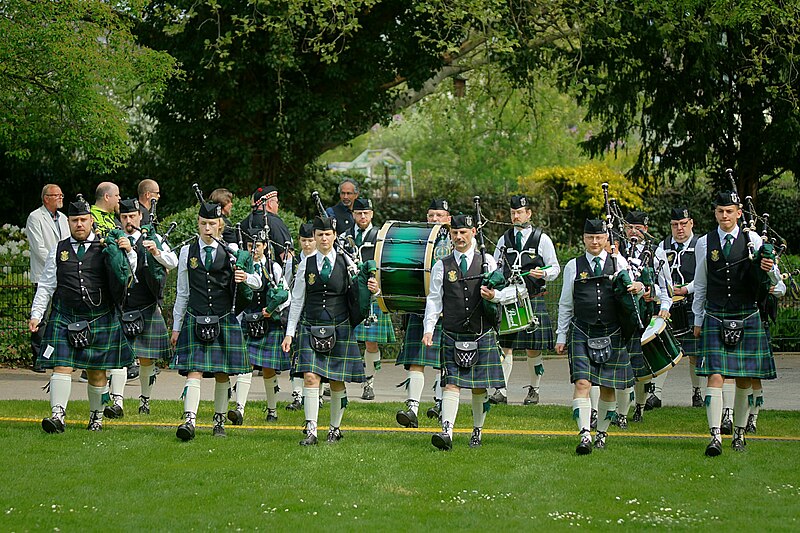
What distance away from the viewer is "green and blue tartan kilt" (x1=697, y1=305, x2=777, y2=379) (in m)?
8.48

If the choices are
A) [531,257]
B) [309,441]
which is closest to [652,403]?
[531,257]

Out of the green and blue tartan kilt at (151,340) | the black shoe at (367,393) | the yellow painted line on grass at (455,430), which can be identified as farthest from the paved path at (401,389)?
the yellow painted line on grass at (455,430)

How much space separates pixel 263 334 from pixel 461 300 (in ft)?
6.30

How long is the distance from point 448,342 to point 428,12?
30.7ft

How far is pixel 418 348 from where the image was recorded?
9.51 metres

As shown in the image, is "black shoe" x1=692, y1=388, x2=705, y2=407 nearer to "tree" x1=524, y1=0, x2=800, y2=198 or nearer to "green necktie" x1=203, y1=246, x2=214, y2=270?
"green necktie" x1=203, y1=246, x2=214, y2=270

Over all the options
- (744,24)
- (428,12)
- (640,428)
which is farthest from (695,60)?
(640,428)

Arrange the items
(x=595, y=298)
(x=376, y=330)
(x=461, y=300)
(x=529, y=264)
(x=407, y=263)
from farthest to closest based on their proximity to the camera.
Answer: (x=376, y=330)
(x=529, y=264)
(x=407, y=263)
(x=461, y=300)
(x=595, y=298)

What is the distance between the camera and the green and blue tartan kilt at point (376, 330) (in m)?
10.6

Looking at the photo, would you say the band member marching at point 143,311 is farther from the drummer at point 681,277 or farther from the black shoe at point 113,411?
the drummer at point 681,277

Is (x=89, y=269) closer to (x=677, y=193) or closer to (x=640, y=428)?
(x=640, y=428)

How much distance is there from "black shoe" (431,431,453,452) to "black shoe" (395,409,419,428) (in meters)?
0.92

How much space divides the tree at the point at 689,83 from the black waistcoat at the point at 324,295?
8.87 metres

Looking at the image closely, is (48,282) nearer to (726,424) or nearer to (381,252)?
(381,252)
